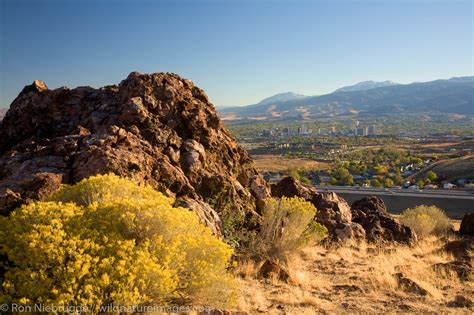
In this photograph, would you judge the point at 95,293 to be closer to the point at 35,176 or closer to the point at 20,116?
the point at 35,176

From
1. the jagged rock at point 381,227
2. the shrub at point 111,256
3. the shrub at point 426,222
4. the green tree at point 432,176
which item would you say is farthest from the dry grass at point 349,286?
the green tree at point 432,176

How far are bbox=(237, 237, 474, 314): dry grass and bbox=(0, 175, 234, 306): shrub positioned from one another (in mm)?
1385

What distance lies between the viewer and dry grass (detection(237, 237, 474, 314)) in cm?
607

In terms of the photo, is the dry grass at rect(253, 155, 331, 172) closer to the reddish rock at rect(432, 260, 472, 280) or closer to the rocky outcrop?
the rocky outcrop

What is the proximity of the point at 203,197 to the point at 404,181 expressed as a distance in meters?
48.2

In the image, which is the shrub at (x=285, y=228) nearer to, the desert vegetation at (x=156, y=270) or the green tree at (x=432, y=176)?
the desert vegetation at (x=156, y=270)

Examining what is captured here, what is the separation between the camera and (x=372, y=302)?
20.9 feet

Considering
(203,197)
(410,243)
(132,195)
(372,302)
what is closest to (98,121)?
(203,197)

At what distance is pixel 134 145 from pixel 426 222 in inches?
452

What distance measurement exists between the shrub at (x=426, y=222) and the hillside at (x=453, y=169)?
38.5 meters

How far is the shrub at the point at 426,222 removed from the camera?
14906mm

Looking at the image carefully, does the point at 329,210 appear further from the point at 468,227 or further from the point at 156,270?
the point at 156,270

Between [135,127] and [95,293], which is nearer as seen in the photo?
[95,293]

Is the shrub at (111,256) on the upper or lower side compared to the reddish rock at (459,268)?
upper
